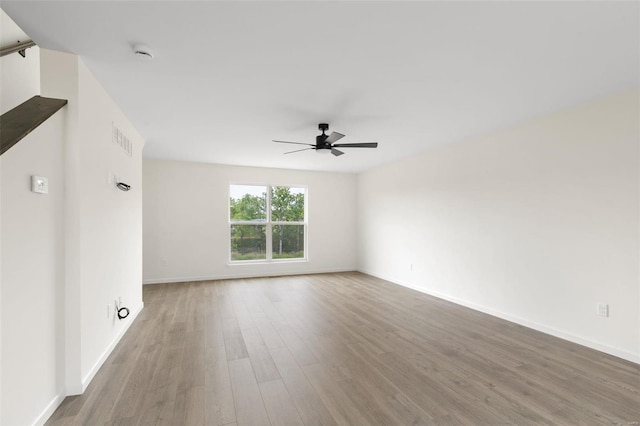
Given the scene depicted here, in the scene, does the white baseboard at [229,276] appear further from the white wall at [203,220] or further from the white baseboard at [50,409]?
the white baseboard at [50,409]

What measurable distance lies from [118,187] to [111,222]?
37cm

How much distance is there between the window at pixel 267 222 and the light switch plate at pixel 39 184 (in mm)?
4608

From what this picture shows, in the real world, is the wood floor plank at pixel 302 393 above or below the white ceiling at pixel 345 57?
below

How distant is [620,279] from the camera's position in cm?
280

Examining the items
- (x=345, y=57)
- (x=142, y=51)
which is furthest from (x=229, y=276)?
(x=345, y=57)

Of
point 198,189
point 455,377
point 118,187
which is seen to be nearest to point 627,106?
point 455,377

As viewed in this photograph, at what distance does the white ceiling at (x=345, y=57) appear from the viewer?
1.71 metres

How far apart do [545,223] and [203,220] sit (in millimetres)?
5717

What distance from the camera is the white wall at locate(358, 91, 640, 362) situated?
9.16 feet

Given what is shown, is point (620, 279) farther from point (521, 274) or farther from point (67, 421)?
point (67, 421)

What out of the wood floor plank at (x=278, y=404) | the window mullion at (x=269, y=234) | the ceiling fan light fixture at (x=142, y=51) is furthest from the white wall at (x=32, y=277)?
the window mullion at (x=269, y=234)

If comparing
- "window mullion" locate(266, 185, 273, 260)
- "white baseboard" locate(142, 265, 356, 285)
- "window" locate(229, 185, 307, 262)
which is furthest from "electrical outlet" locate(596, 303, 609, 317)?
"window mullion" locate(266, 185, 273, 260)

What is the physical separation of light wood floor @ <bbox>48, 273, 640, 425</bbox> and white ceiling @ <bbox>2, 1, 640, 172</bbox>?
2432 mm

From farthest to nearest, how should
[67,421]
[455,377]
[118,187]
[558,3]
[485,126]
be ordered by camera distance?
[485,126] → [118,187] → [455,377] → [67,421] → [558,3]
